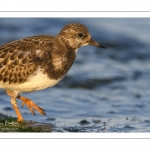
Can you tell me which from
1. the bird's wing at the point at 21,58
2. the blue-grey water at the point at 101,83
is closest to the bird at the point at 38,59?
the bird's wing at the point at 21,58

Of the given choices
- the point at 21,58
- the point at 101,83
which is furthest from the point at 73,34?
the point at 101,83

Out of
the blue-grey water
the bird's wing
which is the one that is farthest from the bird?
the blue-grey water

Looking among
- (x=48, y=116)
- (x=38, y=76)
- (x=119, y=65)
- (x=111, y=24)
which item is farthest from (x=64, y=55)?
(x=111, y=24)

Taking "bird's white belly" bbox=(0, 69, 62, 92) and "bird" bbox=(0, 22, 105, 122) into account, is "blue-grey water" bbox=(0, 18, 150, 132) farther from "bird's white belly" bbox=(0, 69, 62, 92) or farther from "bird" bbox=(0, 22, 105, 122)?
"bird" bbox=(0, 22, 105, 122)

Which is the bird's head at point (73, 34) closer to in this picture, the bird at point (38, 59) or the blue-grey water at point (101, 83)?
the bird at point (38, 59)

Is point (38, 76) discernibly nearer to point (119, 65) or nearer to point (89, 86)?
point (89, 86)

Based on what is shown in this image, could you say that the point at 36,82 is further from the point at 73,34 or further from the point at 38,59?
the point at 73,34
